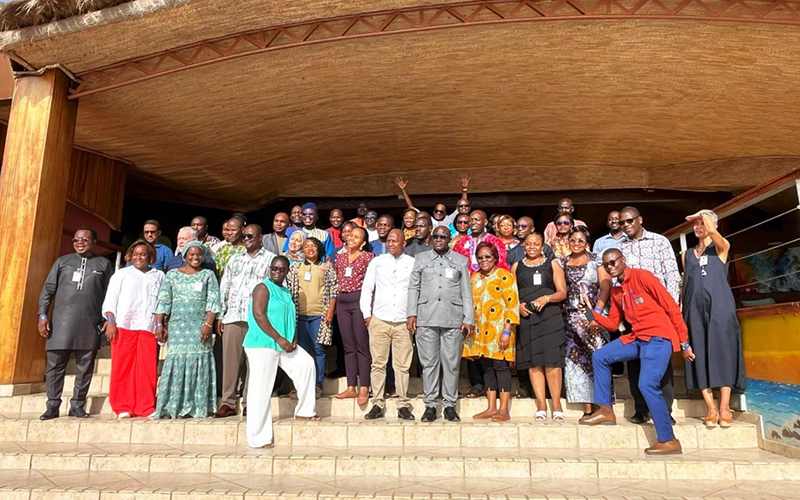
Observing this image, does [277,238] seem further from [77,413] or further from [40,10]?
[40,10]

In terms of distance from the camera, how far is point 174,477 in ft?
12.1

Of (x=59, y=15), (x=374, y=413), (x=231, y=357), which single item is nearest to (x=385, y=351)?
(x=374, y=413)

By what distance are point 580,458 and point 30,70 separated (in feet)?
22.2

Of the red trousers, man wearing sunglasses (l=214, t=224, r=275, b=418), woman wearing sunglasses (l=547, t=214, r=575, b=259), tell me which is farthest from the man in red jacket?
the red trousers

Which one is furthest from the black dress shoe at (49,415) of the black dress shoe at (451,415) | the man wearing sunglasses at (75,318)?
the black dress shoe at (451,415)

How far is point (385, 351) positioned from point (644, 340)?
210 cm

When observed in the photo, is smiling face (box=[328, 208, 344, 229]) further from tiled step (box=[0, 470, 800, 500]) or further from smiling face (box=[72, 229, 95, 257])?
tiled step (box=[0, 470, 800, 500])

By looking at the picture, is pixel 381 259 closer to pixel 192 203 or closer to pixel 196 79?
pixel 196 79

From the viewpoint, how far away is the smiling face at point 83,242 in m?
5.05

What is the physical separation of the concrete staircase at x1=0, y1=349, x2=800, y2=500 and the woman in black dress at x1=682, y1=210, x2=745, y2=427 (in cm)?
30

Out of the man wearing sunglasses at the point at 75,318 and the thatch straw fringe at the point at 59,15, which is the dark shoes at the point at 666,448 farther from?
the thatch straw fringe at the point at 59,15

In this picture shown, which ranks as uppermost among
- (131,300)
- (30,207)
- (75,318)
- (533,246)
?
(30,207)

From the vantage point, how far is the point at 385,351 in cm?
470

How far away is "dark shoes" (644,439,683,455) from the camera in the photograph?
12.6 ft
